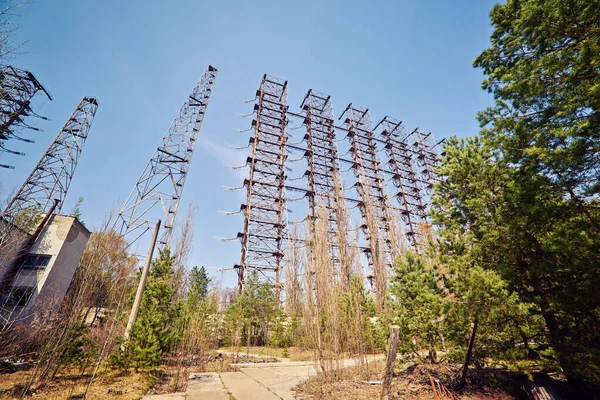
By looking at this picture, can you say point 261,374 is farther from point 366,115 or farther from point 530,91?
point 366,115

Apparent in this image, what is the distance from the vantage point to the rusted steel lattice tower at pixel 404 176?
28.5 m

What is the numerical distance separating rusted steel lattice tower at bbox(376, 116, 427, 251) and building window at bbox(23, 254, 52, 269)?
29.5 meters

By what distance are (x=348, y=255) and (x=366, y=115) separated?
28.5m

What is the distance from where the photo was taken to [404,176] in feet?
100

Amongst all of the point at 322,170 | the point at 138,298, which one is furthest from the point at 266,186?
the point at 138,298

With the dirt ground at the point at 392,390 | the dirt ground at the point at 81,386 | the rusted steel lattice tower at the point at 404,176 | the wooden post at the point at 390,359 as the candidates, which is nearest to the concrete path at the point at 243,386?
the dirt ground at the point at 392,390

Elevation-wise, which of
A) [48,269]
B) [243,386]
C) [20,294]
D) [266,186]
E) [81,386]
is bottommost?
[243,386]

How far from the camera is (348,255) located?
21.7 ft

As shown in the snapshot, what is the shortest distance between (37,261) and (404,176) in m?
33.1

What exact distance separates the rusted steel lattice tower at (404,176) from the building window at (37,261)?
29530 millimetres

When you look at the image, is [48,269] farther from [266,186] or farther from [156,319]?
[266,186]

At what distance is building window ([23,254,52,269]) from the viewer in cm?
981

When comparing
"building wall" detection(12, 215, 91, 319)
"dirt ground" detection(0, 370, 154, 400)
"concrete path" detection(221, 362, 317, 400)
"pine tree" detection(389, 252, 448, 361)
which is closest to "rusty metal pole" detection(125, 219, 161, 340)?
"dirt ground" detection(0, 370, 154, 400)

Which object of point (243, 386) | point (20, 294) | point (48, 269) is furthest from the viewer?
point (48, 269)
